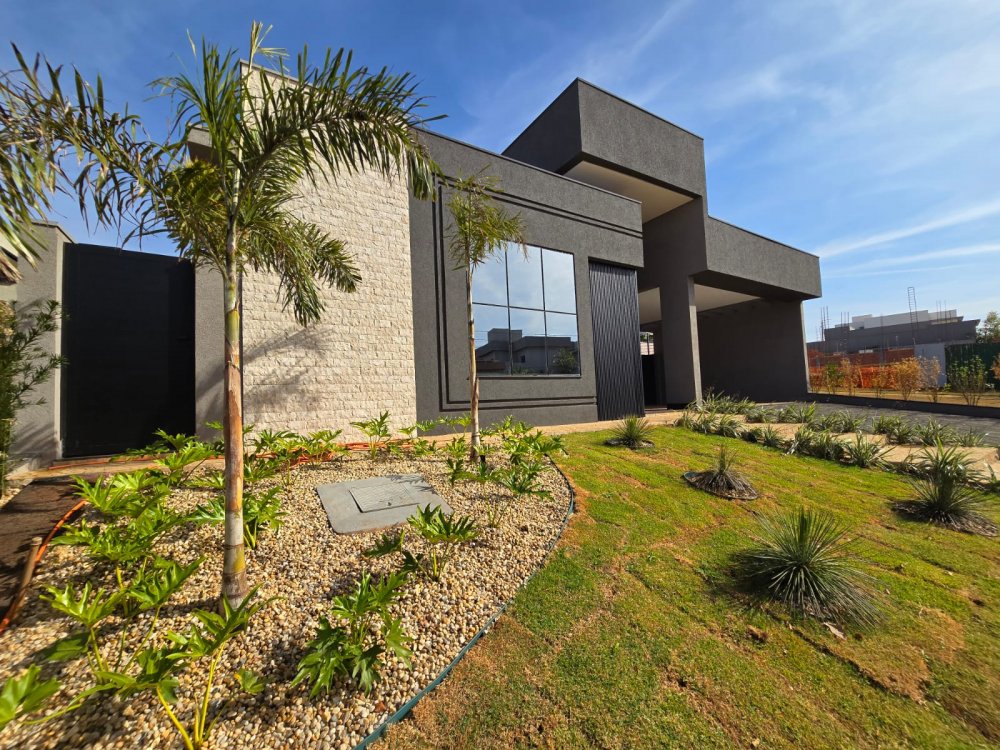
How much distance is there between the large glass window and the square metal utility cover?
200 inches

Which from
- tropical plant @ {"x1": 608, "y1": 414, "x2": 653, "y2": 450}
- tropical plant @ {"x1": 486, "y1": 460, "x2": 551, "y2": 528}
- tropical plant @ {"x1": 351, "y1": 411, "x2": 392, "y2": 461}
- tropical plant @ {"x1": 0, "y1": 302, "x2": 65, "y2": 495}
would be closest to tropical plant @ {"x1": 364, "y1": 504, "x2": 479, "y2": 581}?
tropical plant @ {"x1": 486, "y1": 460, "x2": 551, "y2": 528}

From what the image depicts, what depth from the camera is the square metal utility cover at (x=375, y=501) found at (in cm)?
395

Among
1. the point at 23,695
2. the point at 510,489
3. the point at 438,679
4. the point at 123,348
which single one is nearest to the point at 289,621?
the point at 438,679

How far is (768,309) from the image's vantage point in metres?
19.0

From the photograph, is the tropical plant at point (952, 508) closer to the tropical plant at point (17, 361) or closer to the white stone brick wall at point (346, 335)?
the white stone brick wall at point (346, 335)

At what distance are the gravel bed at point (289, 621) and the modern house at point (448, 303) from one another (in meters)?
3.63

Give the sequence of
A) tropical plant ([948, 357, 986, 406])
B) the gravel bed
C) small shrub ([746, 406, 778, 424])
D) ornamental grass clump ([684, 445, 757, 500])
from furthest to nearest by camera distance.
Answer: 1. tropical plant ([948, 357, 986, 406])
2. small shrub ([746, 406, 778, 424])
3. ornamental grass clump ([684, 445, 757, 500])
4. the gravel bed

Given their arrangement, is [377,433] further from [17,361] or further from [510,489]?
[17,361]

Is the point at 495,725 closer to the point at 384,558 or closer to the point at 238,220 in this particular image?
the point at 384,558

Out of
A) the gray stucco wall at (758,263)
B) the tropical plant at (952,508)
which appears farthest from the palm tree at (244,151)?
the gray stucco wall at (758,263)

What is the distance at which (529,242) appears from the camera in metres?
10.7

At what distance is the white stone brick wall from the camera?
758 cm

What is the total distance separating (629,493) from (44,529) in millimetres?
6237

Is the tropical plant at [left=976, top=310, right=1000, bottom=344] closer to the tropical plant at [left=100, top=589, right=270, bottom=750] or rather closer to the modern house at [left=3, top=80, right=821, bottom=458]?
the modern house at [left=3, top=80, right=821, bottom=458]
